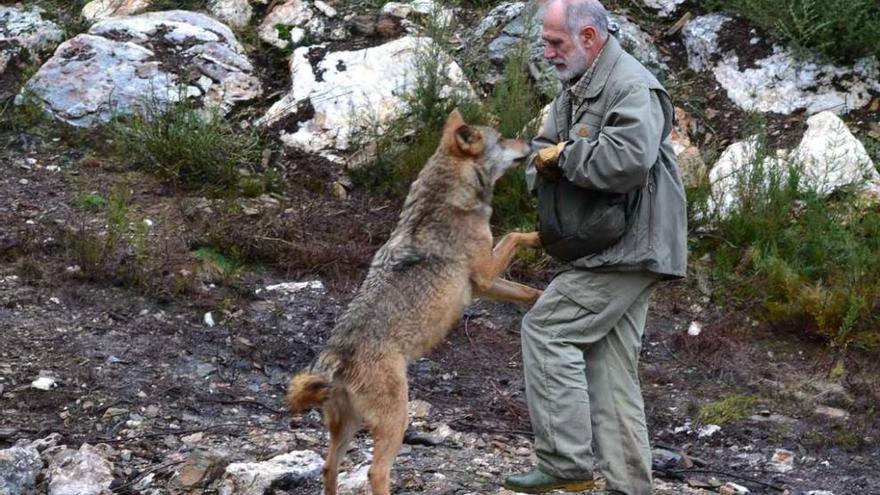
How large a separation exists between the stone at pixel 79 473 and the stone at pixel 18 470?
0.33ft

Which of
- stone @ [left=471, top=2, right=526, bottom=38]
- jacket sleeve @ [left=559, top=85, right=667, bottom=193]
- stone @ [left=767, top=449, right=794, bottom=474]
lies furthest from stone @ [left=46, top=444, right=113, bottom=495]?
stone @ [left=471, top=2, right=526, bottom=38]

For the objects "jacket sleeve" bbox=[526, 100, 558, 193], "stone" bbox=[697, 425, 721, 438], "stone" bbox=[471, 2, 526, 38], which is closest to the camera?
"jacket sleeve" bbox=[526, 100, 558, 193]

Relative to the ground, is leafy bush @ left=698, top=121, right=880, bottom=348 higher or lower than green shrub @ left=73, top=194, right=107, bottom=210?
higher

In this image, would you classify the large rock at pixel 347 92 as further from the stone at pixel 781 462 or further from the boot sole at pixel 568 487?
the boot sole at pixel 568 487

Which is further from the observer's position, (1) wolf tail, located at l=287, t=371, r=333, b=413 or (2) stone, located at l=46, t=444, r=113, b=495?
(2) stone, located at l=46, t=444, r=113, b=495

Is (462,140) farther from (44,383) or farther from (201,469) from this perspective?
(44,383)

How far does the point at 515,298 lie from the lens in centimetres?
702

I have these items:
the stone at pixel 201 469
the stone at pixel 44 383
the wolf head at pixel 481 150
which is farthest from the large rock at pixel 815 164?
the stone at pixel 44 383

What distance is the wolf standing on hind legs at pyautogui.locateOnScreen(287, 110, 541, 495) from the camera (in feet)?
20.6

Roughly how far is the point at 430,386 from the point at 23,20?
22.0 feet

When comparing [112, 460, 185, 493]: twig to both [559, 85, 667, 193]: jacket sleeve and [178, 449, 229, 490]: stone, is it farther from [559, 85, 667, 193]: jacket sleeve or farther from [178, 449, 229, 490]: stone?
[559, 85, 667, 193]: jacket sleeve

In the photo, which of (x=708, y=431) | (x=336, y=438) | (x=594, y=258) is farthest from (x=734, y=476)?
(x=336, y=438)

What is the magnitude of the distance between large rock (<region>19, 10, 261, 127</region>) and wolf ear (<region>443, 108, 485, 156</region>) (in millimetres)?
5015

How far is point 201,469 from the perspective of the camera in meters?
6.91
